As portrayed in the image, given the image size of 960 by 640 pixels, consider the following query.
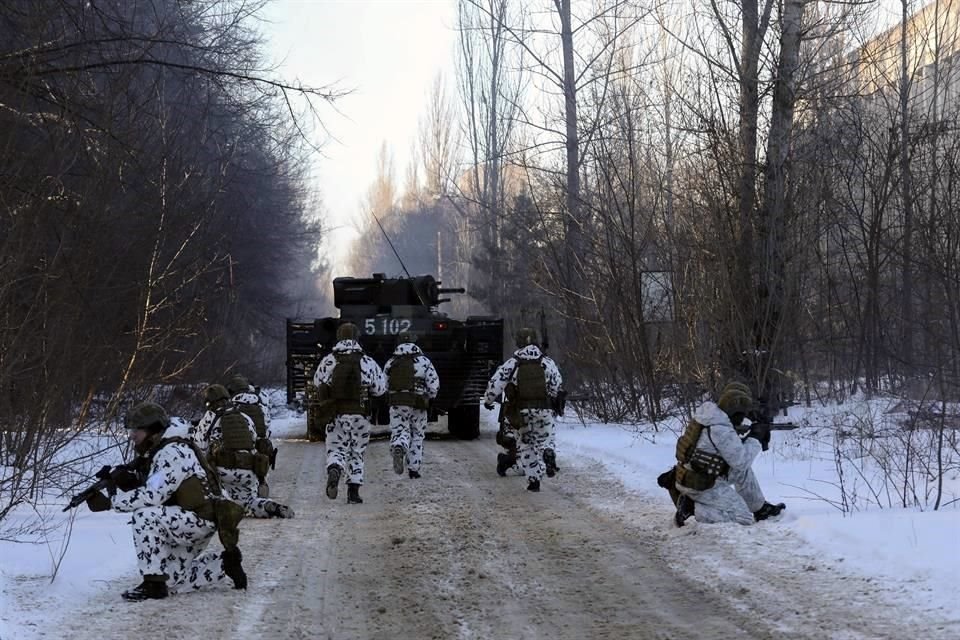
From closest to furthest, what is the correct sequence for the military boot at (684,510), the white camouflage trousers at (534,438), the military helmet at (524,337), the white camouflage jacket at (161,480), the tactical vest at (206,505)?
1. the white camouflage jacket at (161,480)
2. the tactical vest at (206,505)
3. the military boot at (684,510)
4. the white camouflage trousers at (534,438)
5. the military helmet at (524,337)

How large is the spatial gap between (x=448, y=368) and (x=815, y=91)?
7.22 m

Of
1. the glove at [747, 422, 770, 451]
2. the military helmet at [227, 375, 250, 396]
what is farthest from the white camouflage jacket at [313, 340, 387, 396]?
the glove at [747, 422, 770, 451]

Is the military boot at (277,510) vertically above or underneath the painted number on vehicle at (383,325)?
underneath

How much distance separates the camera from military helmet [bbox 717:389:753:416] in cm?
880

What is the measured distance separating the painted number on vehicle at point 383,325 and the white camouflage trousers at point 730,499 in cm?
1049

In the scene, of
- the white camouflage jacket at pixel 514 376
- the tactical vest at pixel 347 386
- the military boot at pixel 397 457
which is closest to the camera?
the tactical vest at pixel 347 386

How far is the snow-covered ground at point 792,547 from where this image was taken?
621cm

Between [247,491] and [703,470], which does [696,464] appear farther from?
[247,491]

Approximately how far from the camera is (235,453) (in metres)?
9.65

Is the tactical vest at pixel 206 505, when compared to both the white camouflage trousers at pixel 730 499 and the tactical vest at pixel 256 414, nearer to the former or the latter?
the tactical vest at pixel 256 414

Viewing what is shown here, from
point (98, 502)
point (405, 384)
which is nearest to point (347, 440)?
point (405, 384)

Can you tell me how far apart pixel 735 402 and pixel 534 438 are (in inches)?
140

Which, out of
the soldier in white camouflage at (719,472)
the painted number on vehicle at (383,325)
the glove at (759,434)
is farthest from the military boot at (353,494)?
the painted number on vehicle at (383,325)

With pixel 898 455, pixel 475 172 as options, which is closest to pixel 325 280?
pixel 475 172
